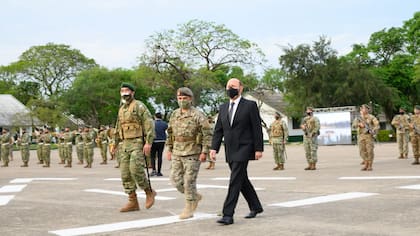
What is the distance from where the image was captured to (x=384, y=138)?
50.4m

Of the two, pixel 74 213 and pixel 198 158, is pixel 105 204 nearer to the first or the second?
pixel 74 213

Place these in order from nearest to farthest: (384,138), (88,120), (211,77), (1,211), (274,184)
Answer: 1. (1,211)
2. (274,184)
3. (384,138)
4. (211,77)
5. (88,120)

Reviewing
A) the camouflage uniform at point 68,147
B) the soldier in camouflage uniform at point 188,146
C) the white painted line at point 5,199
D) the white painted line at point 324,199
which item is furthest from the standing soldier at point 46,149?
the soldier in camouflage uniform at point 188,146

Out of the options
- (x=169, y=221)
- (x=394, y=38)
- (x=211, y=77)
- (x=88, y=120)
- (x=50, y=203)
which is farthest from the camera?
(x=88, y=120)

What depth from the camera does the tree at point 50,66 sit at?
85438 millimetres

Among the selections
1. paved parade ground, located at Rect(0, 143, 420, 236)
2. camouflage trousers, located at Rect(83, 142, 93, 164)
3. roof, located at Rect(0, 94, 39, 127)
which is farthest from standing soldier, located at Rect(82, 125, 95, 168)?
roof, located at Rect(0, 94, 39, 127)

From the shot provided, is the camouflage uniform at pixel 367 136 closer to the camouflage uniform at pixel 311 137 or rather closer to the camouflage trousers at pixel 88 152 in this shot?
the camouflage uniform at pixel 311 137

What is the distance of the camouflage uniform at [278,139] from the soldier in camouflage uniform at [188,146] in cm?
1017

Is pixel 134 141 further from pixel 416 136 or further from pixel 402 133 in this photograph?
pixel 402 133

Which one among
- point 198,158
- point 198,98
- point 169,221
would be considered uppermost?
point 198,98

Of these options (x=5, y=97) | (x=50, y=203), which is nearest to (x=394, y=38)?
(x=5, y=97)

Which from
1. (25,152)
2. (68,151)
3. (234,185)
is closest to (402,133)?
(68,151)

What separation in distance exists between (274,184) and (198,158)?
504 cm

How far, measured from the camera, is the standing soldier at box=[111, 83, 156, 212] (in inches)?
369
